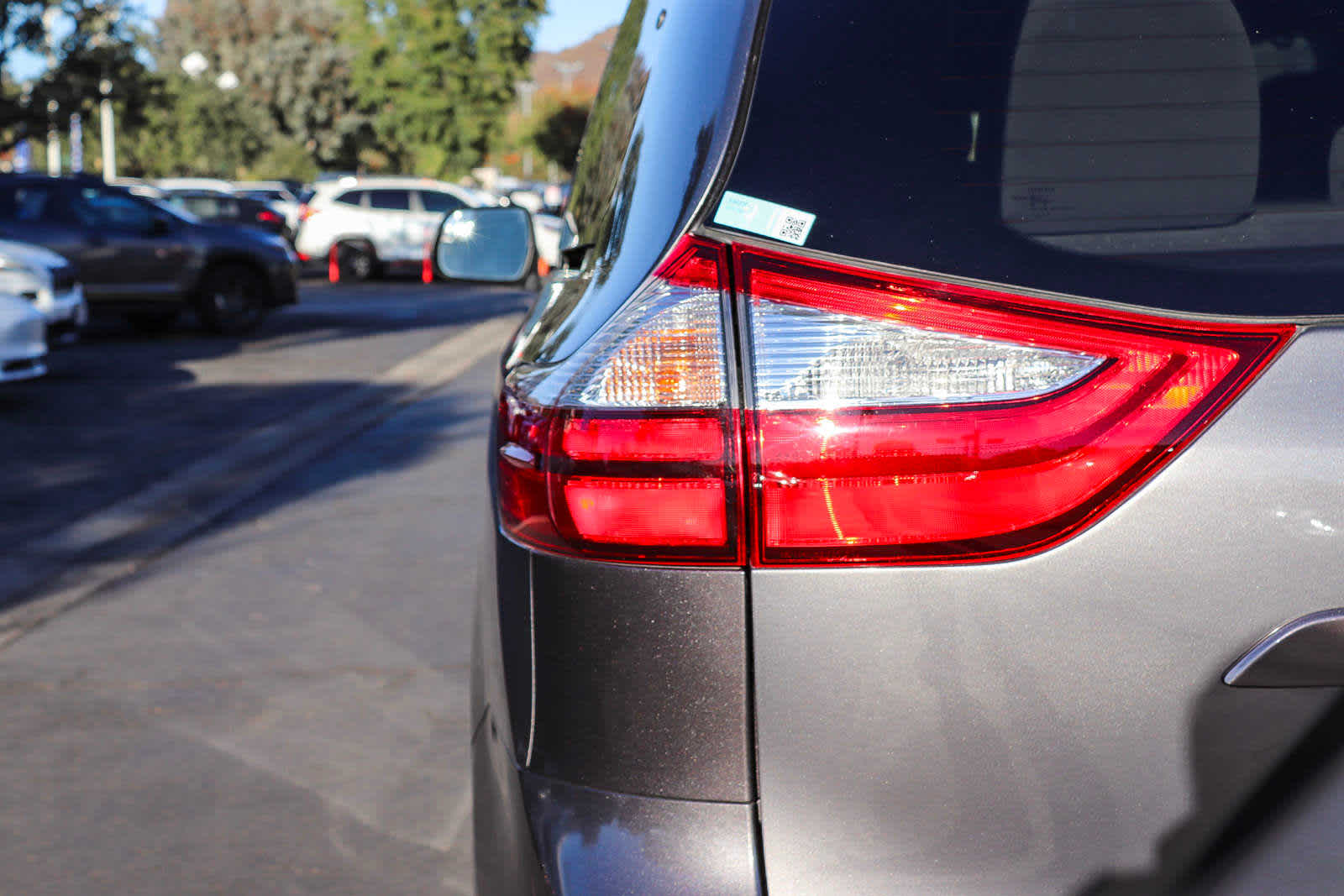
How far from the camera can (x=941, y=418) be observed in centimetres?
158

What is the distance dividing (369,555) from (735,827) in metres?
5.28

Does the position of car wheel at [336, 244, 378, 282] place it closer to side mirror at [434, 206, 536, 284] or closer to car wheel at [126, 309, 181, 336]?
car wheel at [126, 309, 181, 336]

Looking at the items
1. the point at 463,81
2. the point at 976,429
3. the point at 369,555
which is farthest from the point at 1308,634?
the point at 463,81

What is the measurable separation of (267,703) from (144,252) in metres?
13.7

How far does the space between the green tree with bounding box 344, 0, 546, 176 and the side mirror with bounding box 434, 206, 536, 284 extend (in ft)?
140

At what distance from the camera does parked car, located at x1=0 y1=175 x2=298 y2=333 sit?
17.1 meters

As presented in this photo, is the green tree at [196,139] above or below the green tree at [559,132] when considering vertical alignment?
below

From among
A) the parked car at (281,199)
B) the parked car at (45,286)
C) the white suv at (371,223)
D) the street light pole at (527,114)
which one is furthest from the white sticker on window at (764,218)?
the street light pole at (527,114)

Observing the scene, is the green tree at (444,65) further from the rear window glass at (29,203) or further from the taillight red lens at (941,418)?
the taillight red lens at (941,418)

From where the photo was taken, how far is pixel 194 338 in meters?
17.4

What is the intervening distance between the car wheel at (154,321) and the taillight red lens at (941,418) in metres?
17.0

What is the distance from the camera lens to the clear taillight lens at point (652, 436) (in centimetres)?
161

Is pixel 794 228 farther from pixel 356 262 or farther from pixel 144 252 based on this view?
pixel 356 262

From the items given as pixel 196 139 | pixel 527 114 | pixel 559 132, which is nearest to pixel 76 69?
pixel 196 139
